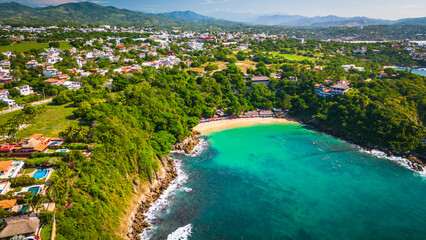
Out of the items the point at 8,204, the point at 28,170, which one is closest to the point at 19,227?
the point at 8,204

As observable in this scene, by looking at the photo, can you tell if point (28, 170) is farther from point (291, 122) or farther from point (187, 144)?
point (291, 122)

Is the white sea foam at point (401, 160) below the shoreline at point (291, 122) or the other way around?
below

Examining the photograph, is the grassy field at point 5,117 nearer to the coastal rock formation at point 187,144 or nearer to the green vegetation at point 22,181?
the green vegetation at point 22,181

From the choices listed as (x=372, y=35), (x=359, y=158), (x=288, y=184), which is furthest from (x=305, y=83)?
(x=372, y=35)

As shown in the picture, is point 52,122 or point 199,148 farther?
point 199,148

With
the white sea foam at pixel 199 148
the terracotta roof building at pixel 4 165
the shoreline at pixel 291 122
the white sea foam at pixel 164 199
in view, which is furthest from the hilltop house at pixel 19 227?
the shoreline at pixel 291 122
